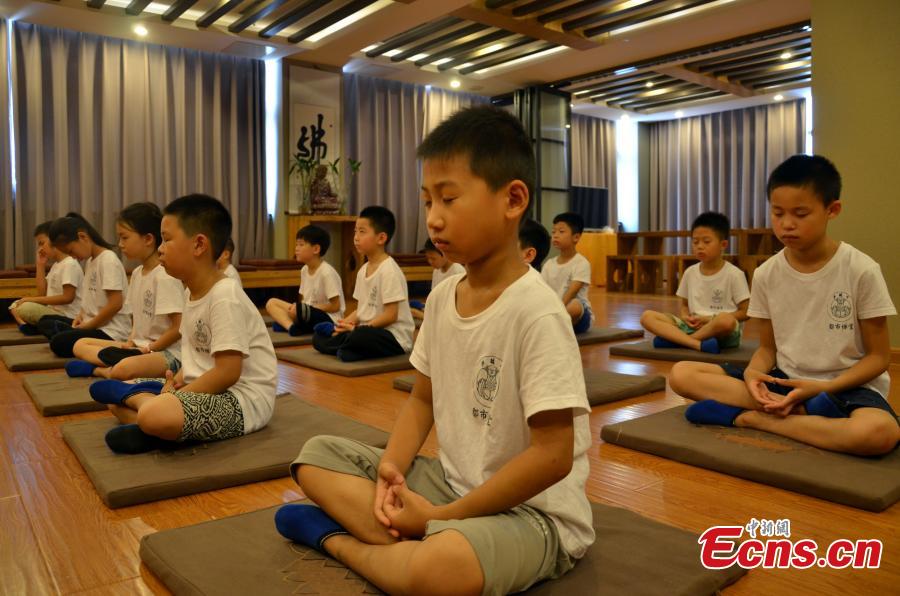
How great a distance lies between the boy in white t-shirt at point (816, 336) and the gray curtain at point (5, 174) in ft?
19.2

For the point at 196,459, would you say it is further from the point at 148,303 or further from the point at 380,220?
the point at 380,220

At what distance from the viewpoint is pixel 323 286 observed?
4.53m

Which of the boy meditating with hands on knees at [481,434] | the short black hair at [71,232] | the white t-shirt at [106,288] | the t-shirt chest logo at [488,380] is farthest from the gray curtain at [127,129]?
the t-shirt chest logo at [488,380]

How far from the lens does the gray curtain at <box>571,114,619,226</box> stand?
10461 mm

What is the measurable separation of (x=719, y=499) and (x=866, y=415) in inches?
19.6

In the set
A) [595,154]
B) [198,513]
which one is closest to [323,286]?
[198,513]

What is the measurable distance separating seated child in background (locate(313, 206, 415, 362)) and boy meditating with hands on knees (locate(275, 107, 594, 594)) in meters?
2.32

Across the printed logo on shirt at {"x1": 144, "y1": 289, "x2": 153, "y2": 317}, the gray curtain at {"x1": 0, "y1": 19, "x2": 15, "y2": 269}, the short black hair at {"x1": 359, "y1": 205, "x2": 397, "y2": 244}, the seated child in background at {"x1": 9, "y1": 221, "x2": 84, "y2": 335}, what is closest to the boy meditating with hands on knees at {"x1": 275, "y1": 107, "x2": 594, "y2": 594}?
the printed logo on shirt at {"x1": 144, "y1": 289, "x2": 153, "y2": 317}

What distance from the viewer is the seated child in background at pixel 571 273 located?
14.4ft

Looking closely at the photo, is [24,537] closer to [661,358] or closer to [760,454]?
[760,454]

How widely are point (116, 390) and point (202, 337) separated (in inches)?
14.0

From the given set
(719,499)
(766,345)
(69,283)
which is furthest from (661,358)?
(69,283)

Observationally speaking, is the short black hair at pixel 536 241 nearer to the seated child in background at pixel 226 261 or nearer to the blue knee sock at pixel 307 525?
the seated child in background at pixel 226 261

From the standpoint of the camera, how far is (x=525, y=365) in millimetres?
1076
